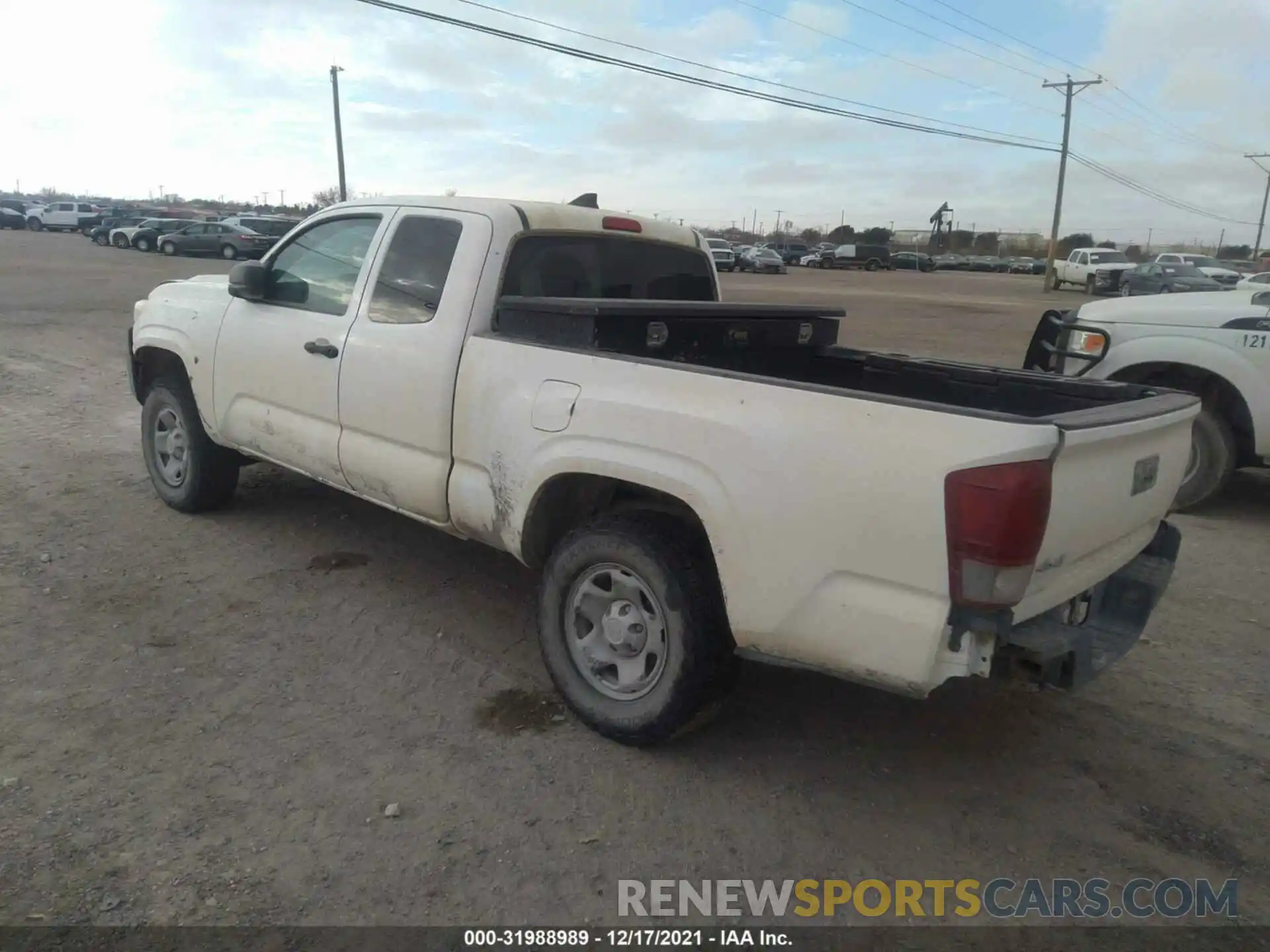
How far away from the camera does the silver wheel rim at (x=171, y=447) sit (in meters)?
5.51

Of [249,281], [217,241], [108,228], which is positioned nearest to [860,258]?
[217,241]

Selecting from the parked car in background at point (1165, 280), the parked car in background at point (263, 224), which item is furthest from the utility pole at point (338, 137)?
the parked car in background at point (1165, 280)

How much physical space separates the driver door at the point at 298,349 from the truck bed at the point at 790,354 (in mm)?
1026

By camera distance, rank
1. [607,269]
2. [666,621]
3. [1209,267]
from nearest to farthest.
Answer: [666,621] → [607,269] → [1209,267]

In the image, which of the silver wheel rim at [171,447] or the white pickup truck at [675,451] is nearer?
the white pickup truck at [675,451]

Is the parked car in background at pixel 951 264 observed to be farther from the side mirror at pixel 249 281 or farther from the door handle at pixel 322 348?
the door handle at pixel 322 348

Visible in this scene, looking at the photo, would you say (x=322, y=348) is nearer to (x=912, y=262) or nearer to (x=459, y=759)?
(x=459, y=759)

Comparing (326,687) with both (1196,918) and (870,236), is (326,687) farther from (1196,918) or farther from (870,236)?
(870,236)

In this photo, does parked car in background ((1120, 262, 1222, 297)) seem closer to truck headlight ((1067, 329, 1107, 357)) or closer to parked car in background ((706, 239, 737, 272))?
parked car in background ((706, 239, 737, 272))

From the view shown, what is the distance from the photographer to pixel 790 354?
4445 mm

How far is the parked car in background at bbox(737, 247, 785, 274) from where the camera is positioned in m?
49.0

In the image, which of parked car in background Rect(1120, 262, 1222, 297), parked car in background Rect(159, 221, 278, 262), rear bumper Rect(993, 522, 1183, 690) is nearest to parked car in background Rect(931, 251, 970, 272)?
parked car in background Rect(1120, 262, 1222, 297)

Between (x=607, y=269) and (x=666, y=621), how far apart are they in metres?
2.03

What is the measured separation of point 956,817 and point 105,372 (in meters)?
10.4
